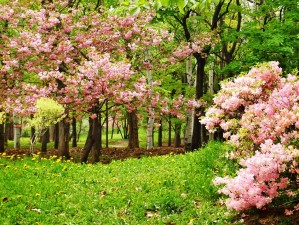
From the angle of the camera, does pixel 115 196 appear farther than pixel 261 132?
Yes

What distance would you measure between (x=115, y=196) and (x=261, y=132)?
12.1 ft

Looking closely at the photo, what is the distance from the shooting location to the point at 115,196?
7.62 metres

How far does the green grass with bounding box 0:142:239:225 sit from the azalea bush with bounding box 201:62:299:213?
3.83 feet

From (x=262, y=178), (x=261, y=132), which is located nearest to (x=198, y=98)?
(x=261, y=132)

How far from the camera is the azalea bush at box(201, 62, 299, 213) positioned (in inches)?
186

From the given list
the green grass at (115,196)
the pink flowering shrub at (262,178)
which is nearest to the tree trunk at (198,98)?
the green grass at (115,196)

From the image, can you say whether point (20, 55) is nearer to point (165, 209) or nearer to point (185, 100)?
point (185, 100)

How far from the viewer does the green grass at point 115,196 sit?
6398 mm

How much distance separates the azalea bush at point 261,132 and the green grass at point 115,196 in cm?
117

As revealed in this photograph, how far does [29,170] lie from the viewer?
10031mm

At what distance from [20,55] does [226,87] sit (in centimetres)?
1173

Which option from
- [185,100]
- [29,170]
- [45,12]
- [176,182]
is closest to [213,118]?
[176,182]

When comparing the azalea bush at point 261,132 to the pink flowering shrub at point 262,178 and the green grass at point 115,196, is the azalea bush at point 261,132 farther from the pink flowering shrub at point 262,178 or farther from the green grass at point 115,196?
the green grass at point 115,196

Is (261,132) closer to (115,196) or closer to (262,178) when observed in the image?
(262,178)
